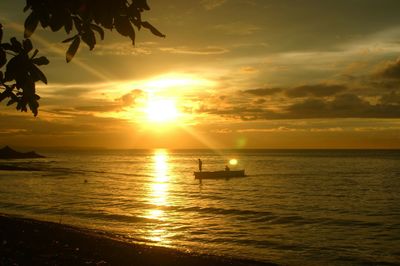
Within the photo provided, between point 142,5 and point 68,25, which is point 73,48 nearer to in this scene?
point 68,25

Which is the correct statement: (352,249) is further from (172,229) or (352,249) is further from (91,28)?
(91,28)

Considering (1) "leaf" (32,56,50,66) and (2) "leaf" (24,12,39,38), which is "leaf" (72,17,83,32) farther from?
(1) "leaf" (32,56,50,66)

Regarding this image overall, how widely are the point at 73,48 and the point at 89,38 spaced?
223mm

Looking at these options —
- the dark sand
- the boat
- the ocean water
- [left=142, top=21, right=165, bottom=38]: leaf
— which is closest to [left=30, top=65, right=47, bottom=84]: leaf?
[left=142, top=21, right=165, bottom=38]: leaf

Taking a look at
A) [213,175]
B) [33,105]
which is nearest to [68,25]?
[33,105]

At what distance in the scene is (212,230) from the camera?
27.6m

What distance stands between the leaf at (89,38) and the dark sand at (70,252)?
32.3 feet

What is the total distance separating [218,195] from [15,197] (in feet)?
74.3

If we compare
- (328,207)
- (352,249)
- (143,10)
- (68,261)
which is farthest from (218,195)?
(143,10)

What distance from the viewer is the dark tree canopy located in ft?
11.4

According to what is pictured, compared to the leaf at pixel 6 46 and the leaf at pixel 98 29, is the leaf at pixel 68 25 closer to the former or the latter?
the leaf at pixel 98 29

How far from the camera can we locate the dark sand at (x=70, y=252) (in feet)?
42.5

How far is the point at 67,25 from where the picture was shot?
359 cm

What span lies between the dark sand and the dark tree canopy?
940 centimetres
